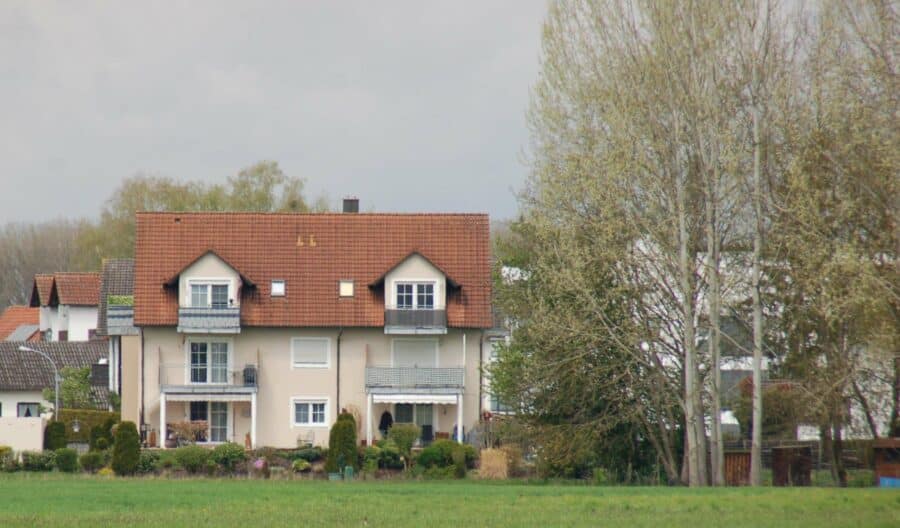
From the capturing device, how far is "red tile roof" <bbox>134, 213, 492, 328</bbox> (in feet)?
170

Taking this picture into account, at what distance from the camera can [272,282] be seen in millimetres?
52625

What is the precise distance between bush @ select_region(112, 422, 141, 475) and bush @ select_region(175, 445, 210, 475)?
1330mm

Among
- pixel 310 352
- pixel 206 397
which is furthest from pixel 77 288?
pixel 310 352

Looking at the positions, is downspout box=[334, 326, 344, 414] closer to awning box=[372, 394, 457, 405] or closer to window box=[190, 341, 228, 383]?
awning box=[372, 394, 457, 405]

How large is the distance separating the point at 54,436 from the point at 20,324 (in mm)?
60428

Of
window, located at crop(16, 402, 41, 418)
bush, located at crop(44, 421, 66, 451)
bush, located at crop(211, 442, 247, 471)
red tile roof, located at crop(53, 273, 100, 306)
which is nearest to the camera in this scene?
bush, located at crop(211, 442, 247, 471)

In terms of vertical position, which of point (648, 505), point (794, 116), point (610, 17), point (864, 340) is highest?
point (610, 17)

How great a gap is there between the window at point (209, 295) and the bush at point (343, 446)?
11.0 metres

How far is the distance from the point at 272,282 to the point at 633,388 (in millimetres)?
18326

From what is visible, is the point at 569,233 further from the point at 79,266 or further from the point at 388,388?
the point at 79,266

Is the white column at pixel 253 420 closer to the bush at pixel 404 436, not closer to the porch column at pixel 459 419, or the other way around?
the bush at pixel 404 436

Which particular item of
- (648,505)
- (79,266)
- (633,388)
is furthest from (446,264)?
(79,266)

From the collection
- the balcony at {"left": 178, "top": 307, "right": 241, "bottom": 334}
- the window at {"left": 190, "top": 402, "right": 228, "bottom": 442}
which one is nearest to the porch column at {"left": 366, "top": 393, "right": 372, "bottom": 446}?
the window at {"left": 190, "top": 402, "right": 228, "bottom": 442}

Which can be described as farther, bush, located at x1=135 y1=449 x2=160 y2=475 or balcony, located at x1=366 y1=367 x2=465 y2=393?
balcony, located at x1=366 y1=367 x2=465 y2=393
